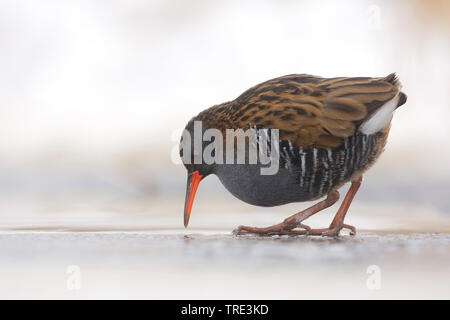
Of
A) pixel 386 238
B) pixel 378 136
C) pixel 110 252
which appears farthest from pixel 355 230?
pixel 110 252

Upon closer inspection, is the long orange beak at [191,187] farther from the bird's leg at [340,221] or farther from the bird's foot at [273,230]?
the bird's leg at [340,221]

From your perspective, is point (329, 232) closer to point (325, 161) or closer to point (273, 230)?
point (273, 230)

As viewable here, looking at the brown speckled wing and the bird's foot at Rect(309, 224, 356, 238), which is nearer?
the brown speckled wing

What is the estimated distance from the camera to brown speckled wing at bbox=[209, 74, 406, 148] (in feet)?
11.2

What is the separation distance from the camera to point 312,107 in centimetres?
350

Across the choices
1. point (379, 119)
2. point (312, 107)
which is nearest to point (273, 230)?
point (312, 107)

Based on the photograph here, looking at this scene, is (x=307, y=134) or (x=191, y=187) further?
(x=191, y=187)

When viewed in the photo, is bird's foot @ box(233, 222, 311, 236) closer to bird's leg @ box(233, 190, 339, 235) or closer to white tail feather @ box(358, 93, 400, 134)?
bird's leg @ box(233, 190, 339, 235)

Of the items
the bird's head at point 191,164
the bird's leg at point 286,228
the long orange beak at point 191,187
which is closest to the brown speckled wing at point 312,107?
the bird's head at point 191,164

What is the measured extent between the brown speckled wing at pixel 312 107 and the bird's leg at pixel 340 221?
1.69ft

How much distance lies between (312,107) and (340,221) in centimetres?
70

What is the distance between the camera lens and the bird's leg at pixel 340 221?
Result: 367 cm

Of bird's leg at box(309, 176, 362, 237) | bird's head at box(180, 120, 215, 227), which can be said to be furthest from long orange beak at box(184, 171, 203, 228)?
bird's leg at box(309, 176, 362, 237)

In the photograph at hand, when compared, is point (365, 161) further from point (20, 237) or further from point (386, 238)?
point (20, 237)
